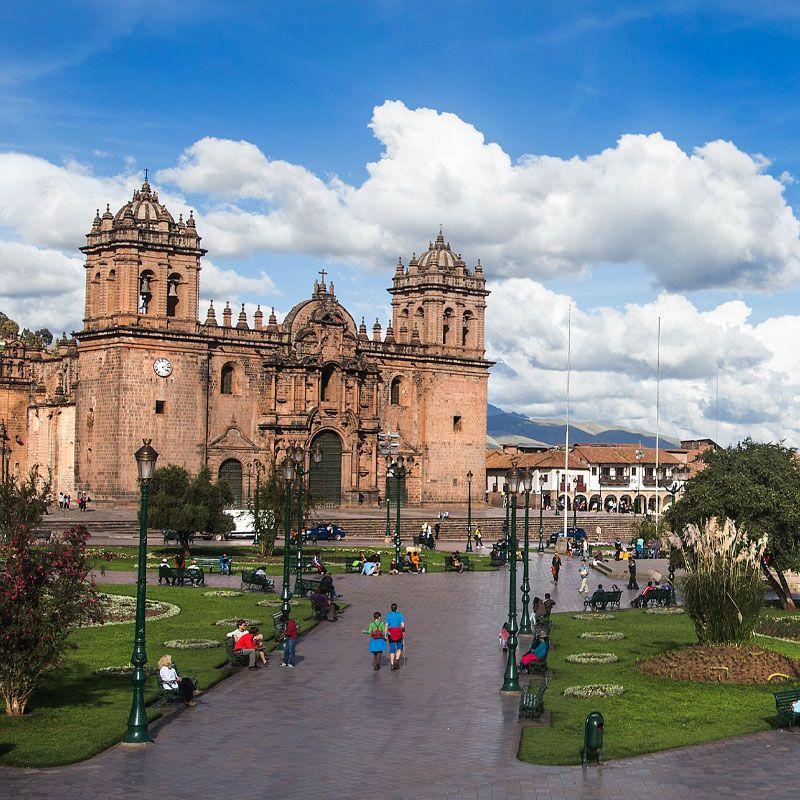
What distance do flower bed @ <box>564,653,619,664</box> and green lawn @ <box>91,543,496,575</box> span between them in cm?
2022

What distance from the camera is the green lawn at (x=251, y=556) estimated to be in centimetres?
4783

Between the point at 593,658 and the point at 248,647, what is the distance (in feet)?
24.2

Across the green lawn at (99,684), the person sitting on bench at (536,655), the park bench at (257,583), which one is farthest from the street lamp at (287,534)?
the person sitting on bench at (536,655)

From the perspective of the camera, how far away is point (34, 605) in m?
21.4

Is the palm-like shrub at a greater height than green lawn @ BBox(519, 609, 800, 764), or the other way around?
the palm-like shrub

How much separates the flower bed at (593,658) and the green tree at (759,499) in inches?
407

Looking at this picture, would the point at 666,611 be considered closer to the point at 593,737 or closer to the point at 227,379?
the point at 593,737

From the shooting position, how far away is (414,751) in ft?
63.6

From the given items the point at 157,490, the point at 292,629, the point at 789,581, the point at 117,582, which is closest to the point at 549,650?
the point at 292,629

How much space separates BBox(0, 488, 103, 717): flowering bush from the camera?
68.7 feet

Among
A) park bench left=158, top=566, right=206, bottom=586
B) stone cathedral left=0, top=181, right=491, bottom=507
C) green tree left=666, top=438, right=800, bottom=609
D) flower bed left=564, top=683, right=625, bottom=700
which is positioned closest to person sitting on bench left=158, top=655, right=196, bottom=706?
flower bed left=564, top=683, right=625, bottom=700

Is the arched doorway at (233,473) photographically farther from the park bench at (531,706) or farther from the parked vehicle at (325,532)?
the park bench at (531,706)

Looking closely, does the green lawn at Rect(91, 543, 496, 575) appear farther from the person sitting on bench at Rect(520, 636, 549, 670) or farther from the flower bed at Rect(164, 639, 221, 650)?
the person sitting on bench at Rect(520, 636, 549, 670)

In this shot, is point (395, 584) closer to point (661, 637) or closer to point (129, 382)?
point (661, 637)
